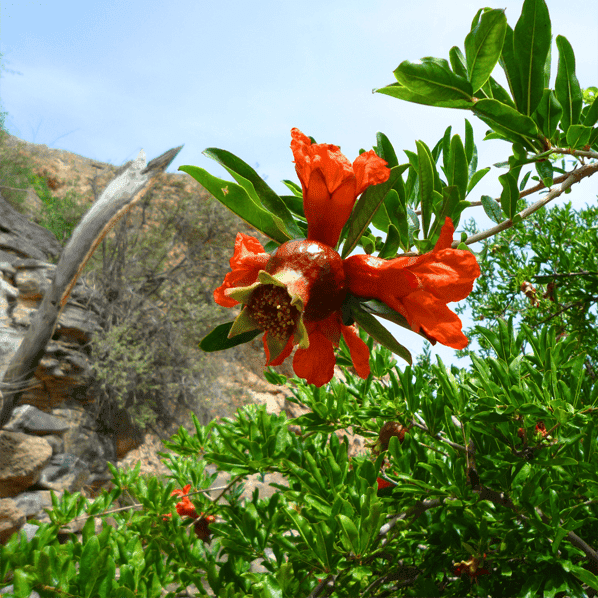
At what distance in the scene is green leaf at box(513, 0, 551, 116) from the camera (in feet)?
1.33

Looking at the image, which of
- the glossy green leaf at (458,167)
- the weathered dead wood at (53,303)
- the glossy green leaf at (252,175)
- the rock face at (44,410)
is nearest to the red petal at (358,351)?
the glossy green leaf at (252,175)

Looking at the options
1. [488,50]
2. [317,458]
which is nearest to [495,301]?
[317,458]

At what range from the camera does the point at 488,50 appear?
384 millimetres

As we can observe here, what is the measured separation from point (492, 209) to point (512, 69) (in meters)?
0.15

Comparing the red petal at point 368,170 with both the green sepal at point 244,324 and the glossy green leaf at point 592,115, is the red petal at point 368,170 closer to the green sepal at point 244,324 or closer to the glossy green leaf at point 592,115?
the green sepal at point 244,324

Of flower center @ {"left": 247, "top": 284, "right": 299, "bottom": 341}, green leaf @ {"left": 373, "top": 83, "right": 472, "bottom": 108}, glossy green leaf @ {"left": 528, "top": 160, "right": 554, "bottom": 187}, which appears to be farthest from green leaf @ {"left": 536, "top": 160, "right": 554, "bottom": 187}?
flower center @ {"left": 247, "top": 284, "right": 299, "bottom": 341}

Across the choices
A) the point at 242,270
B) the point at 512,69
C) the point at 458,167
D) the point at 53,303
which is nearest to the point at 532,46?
the point at 512,69

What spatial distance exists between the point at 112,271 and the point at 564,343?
558cm

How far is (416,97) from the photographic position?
16.1 inches

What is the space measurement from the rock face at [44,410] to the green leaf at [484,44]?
4558mm

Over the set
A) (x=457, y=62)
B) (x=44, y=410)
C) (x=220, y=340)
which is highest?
(x=457, y=62)

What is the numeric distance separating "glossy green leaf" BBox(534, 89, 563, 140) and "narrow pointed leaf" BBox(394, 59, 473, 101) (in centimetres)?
11

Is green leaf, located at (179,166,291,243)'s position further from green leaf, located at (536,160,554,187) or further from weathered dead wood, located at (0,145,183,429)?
weathered dead wood, located at (0,145,183,429)

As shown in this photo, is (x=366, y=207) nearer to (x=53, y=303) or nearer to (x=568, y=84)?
(x=568, y=84)
